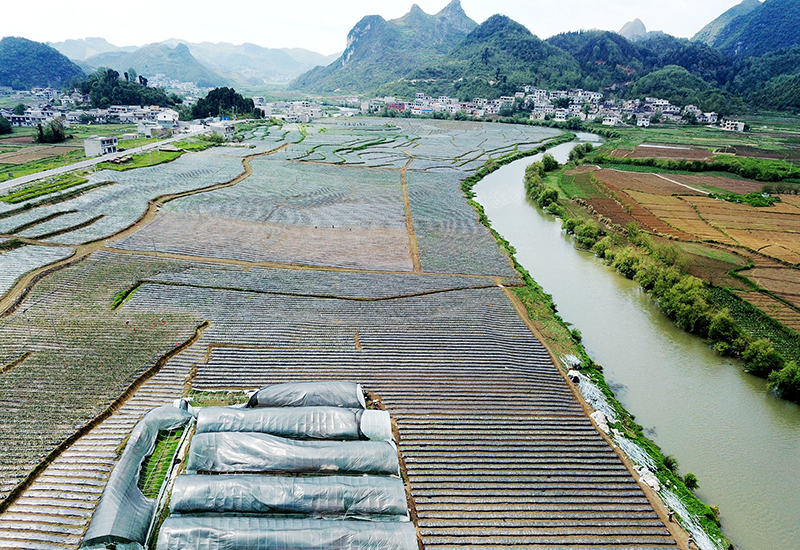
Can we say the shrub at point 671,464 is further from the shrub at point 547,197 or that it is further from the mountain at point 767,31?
the mountain at point 767,31

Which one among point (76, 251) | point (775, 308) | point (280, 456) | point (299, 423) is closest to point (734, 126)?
point (775, 308)

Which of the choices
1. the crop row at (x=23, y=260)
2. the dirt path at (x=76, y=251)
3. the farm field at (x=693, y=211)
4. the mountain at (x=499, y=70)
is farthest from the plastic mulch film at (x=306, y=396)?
the mountain at (x=499, y=70)

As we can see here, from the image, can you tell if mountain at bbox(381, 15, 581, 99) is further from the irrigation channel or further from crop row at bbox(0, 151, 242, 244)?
the irrigation channel

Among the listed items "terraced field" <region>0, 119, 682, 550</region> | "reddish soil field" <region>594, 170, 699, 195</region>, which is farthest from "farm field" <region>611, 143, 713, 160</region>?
"terraced field" <region>0, 119, 682, 550</region>

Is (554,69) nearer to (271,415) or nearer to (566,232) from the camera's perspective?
(566,232)

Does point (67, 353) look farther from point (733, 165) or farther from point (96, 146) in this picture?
point (733, 165)

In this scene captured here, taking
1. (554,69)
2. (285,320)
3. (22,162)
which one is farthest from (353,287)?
(554,69)
